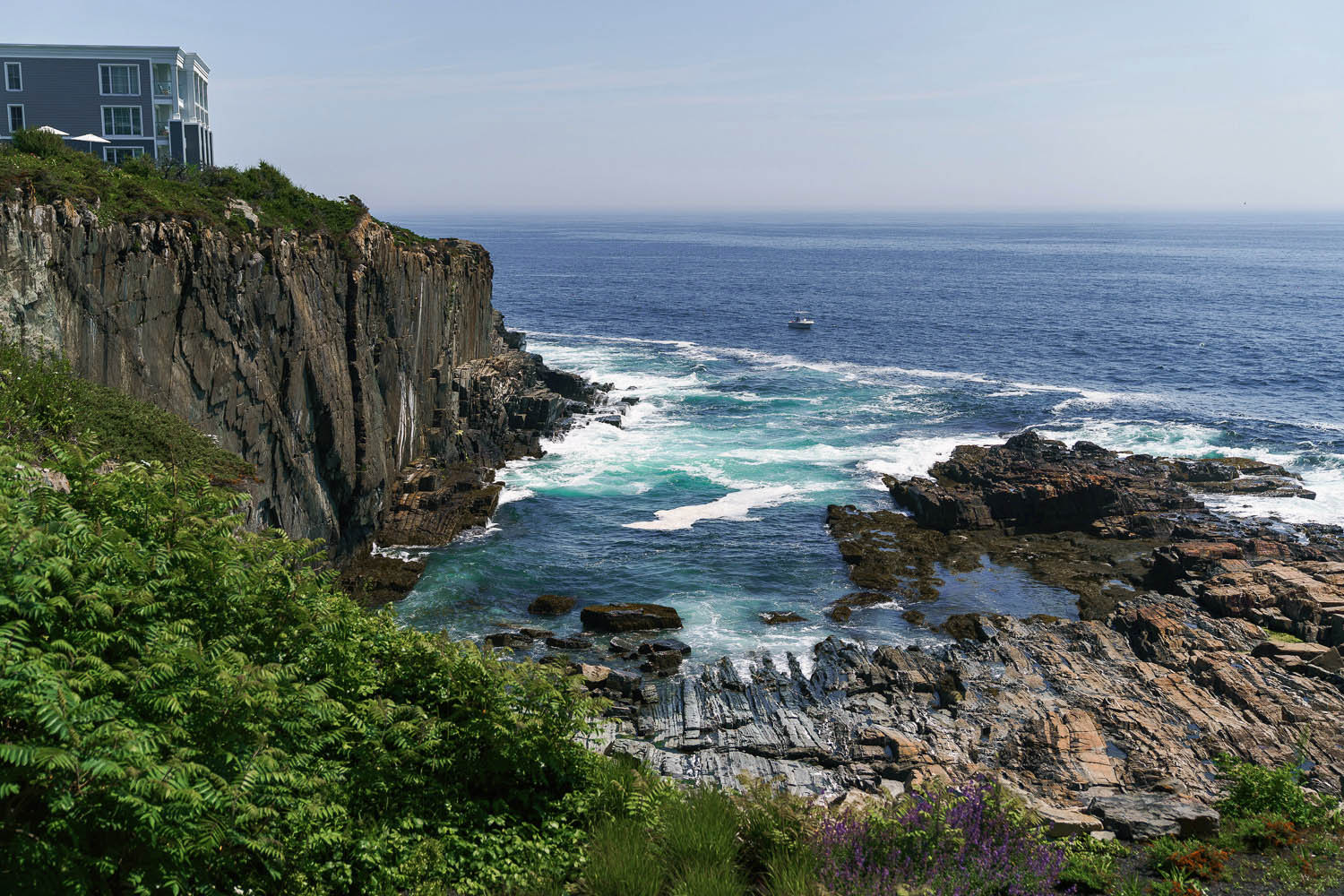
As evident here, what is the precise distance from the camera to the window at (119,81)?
56.8 metres

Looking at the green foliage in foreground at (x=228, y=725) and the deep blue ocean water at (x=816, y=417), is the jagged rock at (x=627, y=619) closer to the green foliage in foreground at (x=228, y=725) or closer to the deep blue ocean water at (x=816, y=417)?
the deep blue ocean water at (x=816, y=417)

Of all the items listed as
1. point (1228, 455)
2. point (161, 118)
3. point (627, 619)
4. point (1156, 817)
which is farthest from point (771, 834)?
point (161, 118)

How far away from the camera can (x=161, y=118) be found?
5903 centimetres

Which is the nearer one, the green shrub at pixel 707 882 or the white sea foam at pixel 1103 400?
the green shrub at pixel 707 882

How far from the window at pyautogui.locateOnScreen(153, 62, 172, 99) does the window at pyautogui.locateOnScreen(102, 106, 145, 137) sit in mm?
1573

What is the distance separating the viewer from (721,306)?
393 ft

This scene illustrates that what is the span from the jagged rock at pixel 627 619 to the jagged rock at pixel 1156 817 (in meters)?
17.5

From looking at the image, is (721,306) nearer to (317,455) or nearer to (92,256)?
(317,455)

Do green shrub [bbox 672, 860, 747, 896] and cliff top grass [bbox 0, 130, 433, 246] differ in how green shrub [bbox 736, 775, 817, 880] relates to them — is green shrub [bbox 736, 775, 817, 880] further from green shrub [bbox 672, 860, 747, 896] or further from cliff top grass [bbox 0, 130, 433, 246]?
cliff top grass [bbox 0, 130, 433, 246]

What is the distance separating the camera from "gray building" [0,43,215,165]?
182 ft

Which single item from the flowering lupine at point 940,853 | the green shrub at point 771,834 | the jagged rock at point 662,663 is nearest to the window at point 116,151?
the jagged rock at point 662,663

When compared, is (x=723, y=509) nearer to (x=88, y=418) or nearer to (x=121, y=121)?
(x=88, y=418)

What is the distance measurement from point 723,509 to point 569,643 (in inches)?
611

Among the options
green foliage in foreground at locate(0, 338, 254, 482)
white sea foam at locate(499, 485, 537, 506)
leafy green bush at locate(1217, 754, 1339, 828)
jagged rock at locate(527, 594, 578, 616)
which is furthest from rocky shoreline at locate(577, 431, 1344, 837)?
white sea foam at locate(499, 485, 537, 506)
